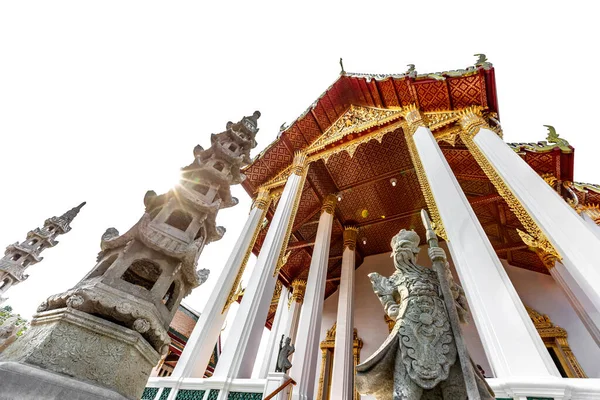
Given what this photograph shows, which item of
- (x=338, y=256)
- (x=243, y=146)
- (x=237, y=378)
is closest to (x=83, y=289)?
(x=237, y=378)

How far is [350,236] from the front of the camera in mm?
8383

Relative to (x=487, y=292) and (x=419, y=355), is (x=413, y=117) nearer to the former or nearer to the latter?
(x=487, y=292)

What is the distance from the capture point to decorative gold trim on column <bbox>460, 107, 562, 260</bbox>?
3.21m

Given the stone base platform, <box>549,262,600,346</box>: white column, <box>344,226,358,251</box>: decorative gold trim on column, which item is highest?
<box>344,226,358,251</box>: decorative gold trim on column

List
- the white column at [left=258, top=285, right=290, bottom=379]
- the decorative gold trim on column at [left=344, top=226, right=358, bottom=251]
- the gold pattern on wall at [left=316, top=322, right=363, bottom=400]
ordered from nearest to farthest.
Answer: the gold pattern on wall at [left=316, top=322, right=363, bottom=400], the white column at [left=258, top=285, right=290, bottom=379], the decorative gold trim on column at [left=344, top=226, right=358, bottom=251]

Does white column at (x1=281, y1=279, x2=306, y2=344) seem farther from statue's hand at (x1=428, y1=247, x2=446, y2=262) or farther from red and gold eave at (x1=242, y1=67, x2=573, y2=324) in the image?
statue's hand at (x1=428, y1=247, x2=446, y2=262)

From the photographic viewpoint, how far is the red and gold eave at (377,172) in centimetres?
644

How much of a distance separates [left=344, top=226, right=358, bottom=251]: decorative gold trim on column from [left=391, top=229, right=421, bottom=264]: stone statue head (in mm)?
6455

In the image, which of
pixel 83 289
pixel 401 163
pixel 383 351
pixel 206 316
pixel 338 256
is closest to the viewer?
pixel 383 351

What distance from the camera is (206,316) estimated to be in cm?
442

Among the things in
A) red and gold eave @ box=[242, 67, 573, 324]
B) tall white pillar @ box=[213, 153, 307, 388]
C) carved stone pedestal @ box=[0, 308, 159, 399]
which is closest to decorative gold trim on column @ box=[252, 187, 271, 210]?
red and gold eave @ box=[242, 67, 573, 324]

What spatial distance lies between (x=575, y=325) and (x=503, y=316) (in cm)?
564

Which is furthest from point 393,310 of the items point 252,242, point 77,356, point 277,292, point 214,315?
point 277,292

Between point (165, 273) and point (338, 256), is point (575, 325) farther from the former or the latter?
point (165, 273)
